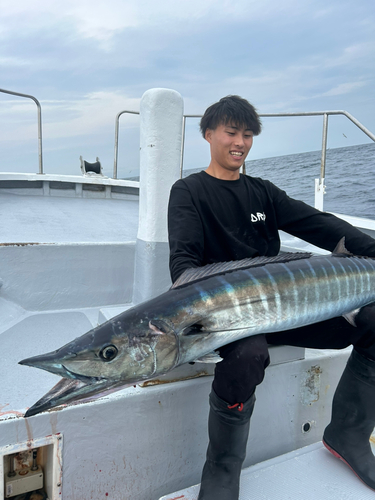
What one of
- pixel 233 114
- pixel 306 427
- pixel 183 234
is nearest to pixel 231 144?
pixel 233 114

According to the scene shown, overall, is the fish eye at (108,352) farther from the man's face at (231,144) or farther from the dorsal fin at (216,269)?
the man's face at (231,144)

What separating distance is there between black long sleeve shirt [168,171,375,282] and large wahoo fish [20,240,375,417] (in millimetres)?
340

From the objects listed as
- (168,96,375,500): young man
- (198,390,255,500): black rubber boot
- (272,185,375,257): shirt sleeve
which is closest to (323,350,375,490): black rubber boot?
(168,96,375,500): young man

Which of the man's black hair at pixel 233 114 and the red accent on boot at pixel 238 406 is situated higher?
the man's black hair at pixel 233 114

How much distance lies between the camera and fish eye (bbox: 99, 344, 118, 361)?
119 cm

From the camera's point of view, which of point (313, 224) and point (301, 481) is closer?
point (301, 481)

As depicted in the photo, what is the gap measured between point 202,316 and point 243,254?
2.38 feet

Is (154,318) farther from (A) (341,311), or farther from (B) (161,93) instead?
(B) (161,93)

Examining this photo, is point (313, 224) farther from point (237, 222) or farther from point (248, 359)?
point (248, 359)

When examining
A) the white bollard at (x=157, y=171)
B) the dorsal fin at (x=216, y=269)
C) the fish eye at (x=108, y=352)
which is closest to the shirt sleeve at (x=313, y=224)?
the dorsal fin at (x=216, y=269)

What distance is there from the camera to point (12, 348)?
2.57m

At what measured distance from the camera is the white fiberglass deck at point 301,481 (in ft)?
5.13

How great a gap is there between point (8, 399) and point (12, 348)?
78 cm

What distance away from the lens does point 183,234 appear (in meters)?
1.83
